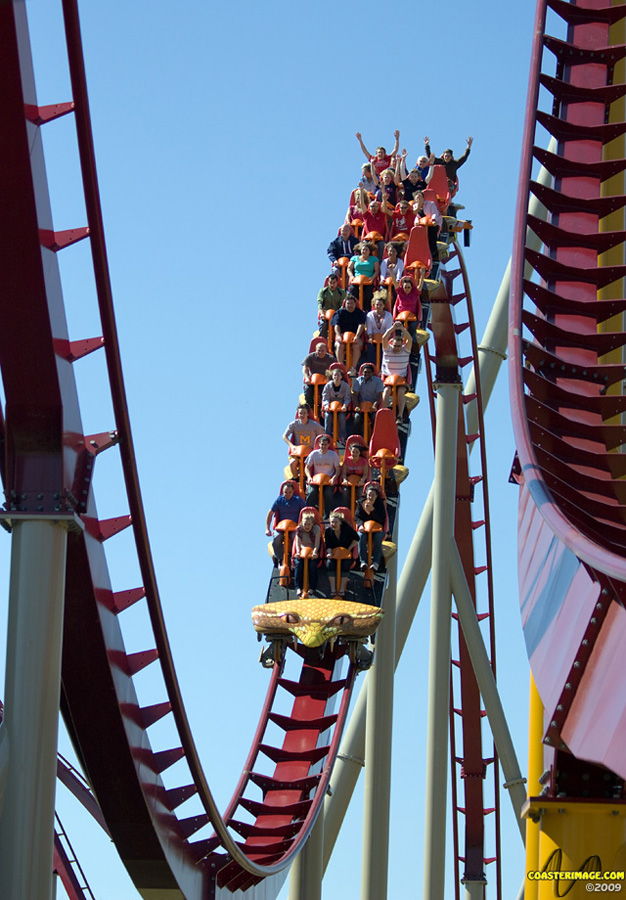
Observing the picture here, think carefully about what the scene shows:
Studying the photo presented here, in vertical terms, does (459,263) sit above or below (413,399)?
above

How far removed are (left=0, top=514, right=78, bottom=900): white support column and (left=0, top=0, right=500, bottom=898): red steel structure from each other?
15 centimetres

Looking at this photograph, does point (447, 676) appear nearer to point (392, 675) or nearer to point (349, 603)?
point (392, 675)

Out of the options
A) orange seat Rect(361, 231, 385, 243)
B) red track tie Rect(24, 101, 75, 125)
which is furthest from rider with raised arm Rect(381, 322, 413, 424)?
red track tie Rect(24, 101, 75, 125)

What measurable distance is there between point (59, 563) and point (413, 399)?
545cm

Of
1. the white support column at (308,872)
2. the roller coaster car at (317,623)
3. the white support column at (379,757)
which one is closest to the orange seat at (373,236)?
the white support column at (379,757)

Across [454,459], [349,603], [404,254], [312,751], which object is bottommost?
[312,751]

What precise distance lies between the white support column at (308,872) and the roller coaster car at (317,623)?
3.61 feet

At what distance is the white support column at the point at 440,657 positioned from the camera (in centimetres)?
971

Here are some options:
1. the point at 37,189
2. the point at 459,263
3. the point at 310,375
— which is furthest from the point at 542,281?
the point at 459,263

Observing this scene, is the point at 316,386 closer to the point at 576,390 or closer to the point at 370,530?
the point at 370,530

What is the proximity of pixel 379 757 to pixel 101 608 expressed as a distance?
426 cm

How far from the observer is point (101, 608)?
5.75 meters

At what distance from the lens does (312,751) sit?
838 centimetres

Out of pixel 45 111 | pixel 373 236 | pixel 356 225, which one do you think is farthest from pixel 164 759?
pixel 356 225
